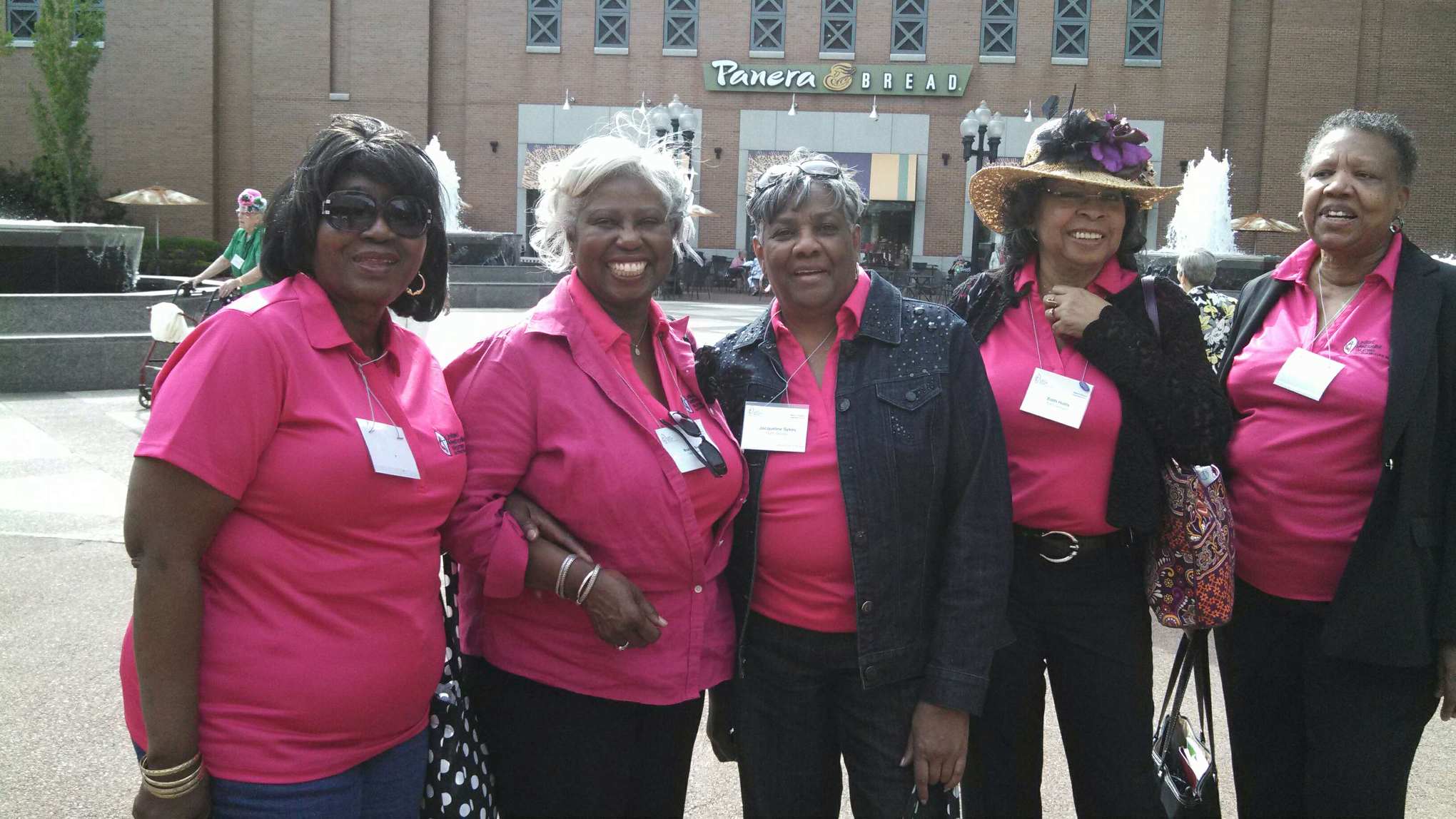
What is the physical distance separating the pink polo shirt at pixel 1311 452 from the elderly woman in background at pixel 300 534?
205cm

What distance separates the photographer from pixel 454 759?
7.27ft

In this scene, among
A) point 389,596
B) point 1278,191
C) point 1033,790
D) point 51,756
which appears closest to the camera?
point 389,596

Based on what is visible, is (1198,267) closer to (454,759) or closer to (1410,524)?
(1410,524)

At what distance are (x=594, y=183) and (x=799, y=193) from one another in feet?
1.58

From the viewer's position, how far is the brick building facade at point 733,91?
31250 millimetres

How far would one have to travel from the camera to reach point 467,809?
221cm

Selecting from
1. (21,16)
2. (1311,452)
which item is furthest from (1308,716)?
(21,16)

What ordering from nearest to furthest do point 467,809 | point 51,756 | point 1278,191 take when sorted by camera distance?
point 467,809 < point 51,756 < point 1278,191

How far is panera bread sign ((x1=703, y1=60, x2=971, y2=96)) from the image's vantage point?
32.3m

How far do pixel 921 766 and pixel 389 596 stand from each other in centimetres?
123

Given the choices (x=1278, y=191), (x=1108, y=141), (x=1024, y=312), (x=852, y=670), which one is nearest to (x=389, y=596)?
(x=852, y=670)

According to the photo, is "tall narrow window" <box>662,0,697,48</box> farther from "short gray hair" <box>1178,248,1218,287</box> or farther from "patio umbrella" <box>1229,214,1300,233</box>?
"short gray hair" <box>1178,248,1218,287</box>

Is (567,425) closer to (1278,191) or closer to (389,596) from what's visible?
(389,596)

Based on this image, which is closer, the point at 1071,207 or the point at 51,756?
the point at 1071,207
